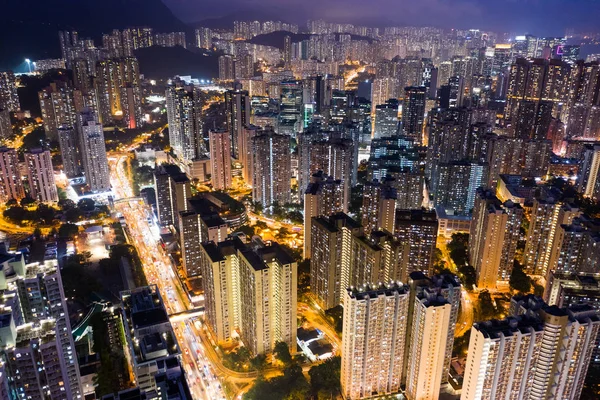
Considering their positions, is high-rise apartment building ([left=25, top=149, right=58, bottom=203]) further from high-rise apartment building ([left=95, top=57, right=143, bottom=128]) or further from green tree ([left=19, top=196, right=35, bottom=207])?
high-rise apartment building ([left=95, top=57, right=143, bottom=128])

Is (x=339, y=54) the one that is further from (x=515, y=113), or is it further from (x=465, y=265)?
(x=465, y=265)

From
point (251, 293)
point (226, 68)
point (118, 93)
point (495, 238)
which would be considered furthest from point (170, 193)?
point (226, 68)

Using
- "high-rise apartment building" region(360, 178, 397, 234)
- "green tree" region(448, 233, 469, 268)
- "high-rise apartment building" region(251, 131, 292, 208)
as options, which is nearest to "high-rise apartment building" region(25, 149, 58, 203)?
"high-rise apartment building" region(251, 131, 292, 208)

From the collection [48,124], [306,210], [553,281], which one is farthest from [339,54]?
[553,281]

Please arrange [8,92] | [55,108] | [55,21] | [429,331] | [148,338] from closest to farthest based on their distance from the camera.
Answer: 1. [148,338]
2. [429,331]
3. [55,108]
4. [8,92]
5. [55,21]

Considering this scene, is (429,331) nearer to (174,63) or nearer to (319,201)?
(319,201)

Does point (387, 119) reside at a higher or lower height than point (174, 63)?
lower

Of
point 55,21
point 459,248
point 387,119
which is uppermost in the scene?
point 55,21

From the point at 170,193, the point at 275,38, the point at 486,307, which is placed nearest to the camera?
the point at 486,307
